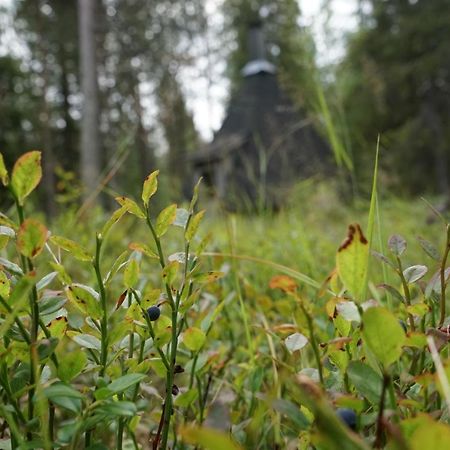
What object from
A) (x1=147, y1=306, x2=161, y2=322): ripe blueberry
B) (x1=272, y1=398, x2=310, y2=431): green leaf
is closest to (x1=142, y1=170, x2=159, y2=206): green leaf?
(x1=147, y1=306, x2=161, y2=322): ripe blueberry

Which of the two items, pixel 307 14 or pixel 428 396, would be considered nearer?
pixel 428 396

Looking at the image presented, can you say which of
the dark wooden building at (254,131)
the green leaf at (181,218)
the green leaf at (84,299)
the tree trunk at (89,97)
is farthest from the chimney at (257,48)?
the green leaf at (84,299)

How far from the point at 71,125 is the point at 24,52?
284 centimetres

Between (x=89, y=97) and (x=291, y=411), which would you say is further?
(x=89, y=97)

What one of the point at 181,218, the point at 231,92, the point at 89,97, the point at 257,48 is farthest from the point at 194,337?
the point at 231,92

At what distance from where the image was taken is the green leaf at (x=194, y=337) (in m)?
0.51

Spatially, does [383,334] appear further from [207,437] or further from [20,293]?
[20,293]

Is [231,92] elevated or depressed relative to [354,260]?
elevated

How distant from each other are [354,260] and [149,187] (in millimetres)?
215

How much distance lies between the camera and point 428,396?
1.27ft

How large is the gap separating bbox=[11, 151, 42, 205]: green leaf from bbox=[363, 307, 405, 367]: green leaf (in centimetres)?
25

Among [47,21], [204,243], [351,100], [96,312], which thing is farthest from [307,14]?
[351,100]

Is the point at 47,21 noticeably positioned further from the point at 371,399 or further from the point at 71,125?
the point at 371,399

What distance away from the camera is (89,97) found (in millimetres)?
8078
